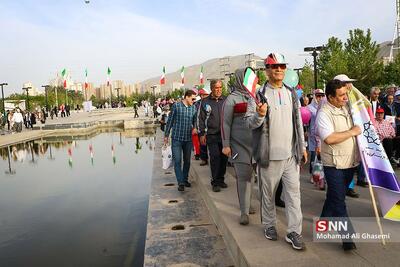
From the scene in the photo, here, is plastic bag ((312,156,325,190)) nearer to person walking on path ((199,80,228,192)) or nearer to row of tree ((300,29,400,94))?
person walking on path ((199,80,228,192))

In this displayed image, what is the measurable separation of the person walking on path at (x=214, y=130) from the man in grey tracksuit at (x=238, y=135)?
4.62 ft

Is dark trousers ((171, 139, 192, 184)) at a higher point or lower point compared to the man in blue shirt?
lower

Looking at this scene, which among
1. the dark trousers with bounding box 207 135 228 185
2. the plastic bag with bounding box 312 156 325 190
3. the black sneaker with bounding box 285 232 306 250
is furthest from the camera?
the dark trousers with bounding box 207 135 228 185

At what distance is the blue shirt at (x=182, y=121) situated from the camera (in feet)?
21.0

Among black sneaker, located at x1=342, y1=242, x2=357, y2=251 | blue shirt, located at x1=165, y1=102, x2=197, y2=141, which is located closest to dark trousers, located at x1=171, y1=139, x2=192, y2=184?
blue shirt, located at x1=165, y1=102, x2=197, y2=141

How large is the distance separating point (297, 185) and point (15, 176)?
30.9 feet

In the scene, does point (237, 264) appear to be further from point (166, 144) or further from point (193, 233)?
point (166, 144)

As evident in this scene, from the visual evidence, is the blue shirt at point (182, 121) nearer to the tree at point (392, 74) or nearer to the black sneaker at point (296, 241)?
the black sneaker at point (296, 241)

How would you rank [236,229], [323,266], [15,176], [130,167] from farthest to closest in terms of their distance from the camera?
1. [130,167]
2. [15,176]
3. [236,229]
4. [323,266]

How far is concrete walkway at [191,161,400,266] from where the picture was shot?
3066 millimetres

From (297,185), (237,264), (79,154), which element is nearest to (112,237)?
(237,264)

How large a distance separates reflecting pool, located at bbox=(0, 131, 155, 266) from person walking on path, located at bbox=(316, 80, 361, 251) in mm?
2556

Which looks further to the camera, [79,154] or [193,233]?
[79,154]

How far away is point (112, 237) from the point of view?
5.35 meters
